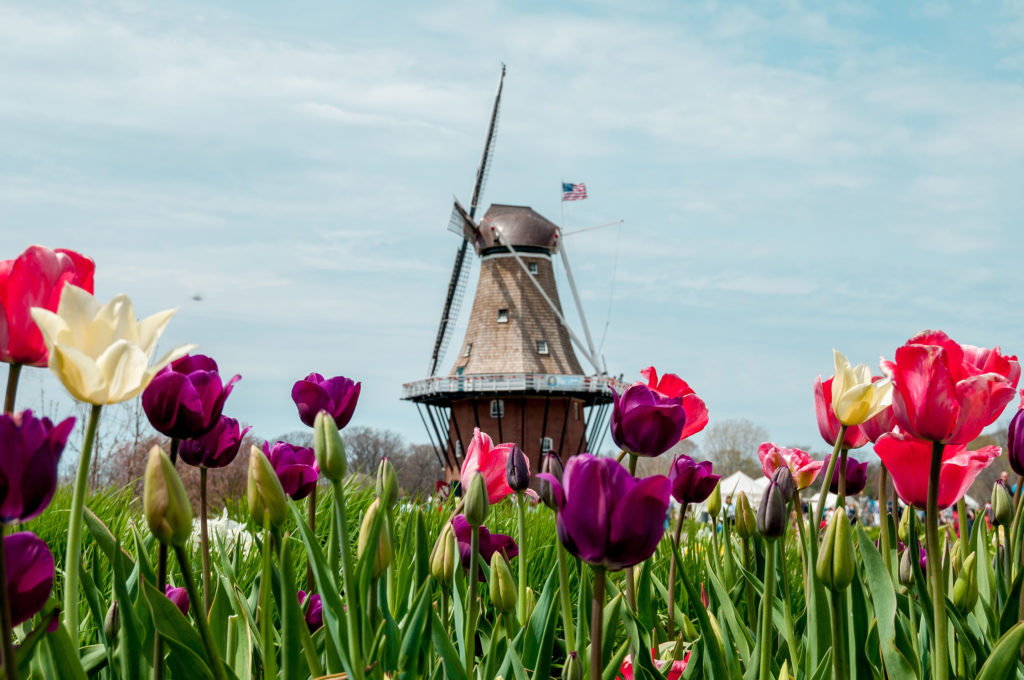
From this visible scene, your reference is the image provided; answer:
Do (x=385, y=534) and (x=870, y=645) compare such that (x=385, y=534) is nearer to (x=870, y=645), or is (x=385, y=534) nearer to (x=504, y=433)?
(x=870, y=645)


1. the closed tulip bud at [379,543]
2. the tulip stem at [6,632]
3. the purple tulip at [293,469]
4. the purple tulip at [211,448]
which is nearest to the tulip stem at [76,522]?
the tulip stem at [6,632]

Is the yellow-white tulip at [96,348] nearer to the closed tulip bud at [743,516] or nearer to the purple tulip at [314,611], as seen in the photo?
the purple tulip at [314,611]

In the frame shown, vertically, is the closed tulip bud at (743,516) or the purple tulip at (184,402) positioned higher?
the purple tulip at (184,402)

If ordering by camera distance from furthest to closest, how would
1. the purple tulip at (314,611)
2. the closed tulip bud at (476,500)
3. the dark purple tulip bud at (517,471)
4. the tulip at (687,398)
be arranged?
the tulip at (687,398), the purple tulip at (314,611), the dark purple tulip bud at (517,471), the closed tulip bud at (476,500)

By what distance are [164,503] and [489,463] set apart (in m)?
0.86

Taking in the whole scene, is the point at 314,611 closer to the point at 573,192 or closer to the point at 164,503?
the point at 164,503

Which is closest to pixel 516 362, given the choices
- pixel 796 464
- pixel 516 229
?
pixel 516 229

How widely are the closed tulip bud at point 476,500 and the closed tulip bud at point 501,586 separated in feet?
0.60

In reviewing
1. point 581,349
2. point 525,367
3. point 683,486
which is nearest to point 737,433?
point 581,349

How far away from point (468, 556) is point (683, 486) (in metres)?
0.63

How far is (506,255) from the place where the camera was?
28078mm

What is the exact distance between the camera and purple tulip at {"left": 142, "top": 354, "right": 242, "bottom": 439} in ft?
4.53

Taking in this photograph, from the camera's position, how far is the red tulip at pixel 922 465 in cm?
178

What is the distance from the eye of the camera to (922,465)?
1.87 m
